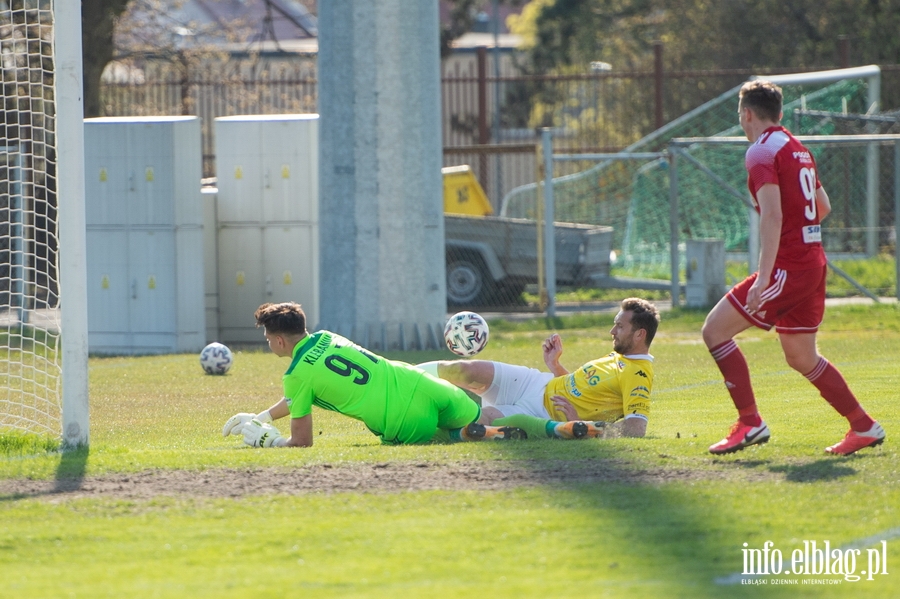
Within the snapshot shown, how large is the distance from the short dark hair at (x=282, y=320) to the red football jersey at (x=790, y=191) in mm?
2664

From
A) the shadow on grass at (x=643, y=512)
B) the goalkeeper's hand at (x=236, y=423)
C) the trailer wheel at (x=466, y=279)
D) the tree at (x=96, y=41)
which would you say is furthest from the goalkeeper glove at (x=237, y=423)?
the tree at (x=96, y=41)

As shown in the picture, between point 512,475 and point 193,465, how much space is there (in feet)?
5.60

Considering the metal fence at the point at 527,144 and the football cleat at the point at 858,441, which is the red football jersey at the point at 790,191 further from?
the metal fence at the point at 527,144

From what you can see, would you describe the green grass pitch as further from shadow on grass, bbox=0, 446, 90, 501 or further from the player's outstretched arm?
the player's outstretched arm

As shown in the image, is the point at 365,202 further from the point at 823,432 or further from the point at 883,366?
the point at 823,432

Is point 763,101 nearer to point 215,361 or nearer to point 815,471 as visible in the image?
point 815,471

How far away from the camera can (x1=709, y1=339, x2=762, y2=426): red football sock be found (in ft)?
21.7

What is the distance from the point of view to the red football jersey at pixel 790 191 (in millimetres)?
6355

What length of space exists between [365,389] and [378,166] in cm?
706

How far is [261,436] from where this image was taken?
302 inches

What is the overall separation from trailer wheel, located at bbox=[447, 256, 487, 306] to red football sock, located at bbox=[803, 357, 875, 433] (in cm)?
1315

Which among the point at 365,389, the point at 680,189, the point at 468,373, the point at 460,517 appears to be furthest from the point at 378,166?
the point at 680,189

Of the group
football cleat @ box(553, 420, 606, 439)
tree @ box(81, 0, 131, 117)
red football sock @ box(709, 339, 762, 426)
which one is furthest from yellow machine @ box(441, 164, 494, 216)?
red football sock @ box(709, 339, 762, 426)

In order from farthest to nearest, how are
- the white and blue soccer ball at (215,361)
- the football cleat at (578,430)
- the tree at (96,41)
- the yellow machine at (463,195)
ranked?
the tree at (96,41) < the yellow machine at (463,195) < the white and blue soccer ball at (215,361) < the football cleat at (578,430)
